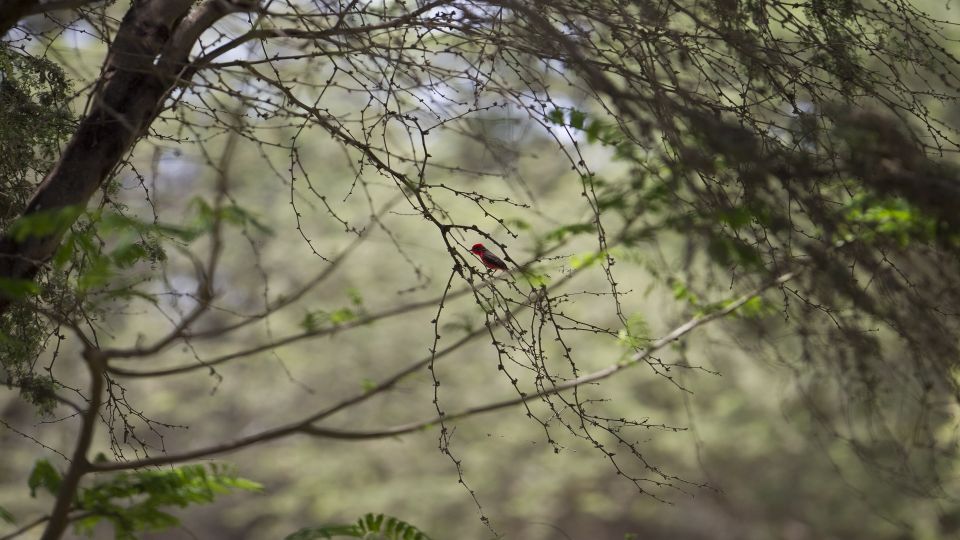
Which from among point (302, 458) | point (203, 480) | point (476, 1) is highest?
point (302, 458)

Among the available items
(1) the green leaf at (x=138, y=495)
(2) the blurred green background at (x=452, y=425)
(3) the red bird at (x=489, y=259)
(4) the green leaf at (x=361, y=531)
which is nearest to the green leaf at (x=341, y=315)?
(4) the green leaf at (x=361, y=531)

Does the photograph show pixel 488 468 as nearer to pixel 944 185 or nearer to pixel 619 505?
pixel 619 505

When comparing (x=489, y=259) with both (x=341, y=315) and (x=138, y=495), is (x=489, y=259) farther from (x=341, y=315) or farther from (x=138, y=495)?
(x=341, y=315)

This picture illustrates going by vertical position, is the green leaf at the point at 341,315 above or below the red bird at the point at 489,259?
above

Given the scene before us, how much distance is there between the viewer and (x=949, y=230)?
5.62 ft

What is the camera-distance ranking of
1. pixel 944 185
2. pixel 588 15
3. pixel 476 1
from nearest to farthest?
1. pixel 944 185
2. pixel 588 15
3. pixel 476 1

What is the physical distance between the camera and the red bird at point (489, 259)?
2.49 meters

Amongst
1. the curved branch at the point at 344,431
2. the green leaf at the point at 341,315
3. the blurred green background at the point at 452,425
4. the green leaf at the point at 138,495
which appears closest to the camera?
the curved branch at the point at 344,431

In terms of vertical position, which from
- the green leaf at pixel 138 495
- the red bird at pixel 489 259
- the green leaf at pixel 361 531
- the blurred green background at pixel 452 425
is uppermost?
the blurred green background at pixel 452 425

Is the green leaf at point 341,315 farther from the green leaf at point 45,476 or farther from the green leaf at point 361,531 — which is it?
the green leaf at point 45,476

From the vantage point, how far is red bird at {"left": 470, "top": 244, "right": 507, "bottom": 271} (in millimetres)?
2495

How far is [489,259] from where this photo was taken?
2549 millimetres

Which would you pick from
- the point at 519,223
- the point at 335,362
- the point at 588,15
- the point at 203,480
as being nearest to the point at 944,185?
the point at 588,15

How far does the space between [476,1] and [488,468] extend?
365 inches
